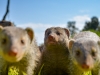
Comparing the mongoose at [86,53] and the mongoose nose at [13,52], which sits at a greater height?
the mongoose nose at [13,52]

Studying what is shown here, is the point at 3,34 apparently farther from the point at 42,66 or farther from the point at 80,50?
the point at 42,66

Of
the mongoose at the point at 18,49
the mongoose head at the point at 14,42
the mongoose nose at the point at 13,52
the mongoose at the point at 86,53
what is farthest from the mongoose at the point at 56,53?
the mongoose nose at the point at 13,52

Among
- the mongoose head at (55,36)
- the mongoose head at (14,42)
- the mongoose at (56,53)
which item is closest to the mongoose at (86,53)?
the mongoose head at (55,36)

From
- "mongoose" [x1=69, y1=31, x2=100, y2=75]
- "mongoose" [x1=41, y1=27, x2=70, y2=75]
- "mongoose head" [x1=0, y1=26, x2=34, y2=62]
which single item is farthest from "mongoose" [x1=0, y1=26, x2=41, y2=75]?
"mongoose" [x1=69, y1=31, x2=100, y2=75]

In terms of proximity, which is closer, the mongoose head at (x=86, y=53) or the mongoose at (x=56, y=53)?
the mongoose head at (x=86, y=53)

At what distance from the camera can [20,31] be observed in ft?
17.8

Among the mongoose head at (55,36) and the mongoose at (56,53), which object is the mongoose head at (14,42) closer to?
the mongoose head at (55,36)

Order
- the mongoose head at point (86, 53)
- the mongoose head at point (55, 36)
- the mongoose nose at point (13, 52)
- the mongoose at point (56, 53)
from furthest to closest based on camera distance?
1. the mongoose at point (56, 53)
2. the mongoose head at point (55, 36)
3. the mongoose head at point (86, 53)
4. the mongoose nose at point (13, 52)

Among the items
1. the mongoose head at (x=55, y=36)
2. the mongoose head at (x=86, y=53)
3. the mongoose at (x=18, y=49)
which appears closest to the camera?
the mongoose at (x=18, y=49)

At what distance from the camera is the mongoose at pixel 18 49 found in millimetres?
4918

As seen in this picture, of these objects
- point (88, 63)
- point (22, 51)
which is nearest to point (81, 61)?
point (88, 63)

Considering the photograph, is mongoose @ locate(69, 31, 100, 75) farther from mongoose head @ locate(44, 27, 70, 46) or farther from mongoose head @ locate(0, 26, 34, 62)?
mongoose head @ locate(0, 26, 34, 62)

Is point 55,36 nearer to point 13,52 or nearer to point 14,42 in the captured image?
point 14,42

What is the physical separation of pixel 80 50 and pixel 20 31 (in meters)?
1.22
